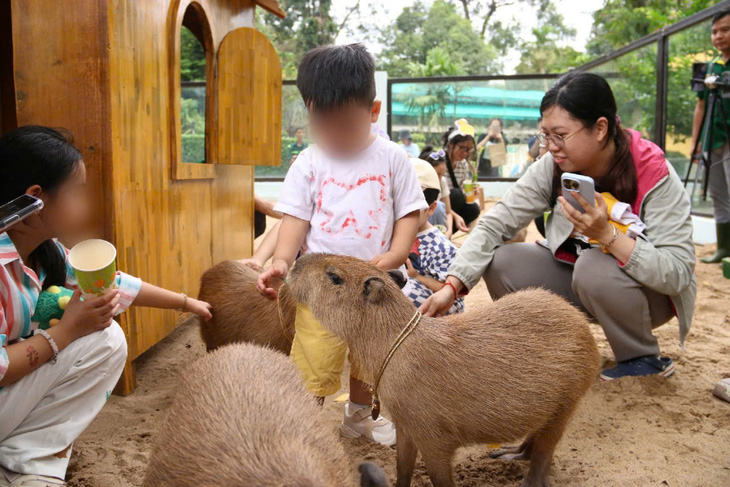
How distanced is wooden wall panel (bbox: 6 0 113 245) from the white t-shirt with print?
3.03 ft

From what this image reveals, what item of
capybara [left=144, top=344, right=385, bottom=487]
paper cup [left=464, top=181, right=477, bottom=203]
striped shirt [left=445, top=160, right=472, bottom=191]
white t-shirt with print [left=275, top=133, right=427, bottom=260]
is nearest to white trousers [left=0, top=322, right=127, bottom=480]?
capybara [left=144, top=344, right=385, bottom=487]

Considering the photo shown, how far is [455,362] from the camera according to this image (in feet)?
6.81

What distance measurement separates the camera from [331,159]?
2805 mm

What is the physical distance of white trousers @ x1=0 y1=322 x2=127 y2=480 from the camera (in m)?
2.01

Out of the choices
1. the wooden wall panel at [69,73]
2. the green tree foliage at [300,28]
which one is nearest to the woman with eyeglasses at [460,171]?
the wooden wall panel at [69,73]

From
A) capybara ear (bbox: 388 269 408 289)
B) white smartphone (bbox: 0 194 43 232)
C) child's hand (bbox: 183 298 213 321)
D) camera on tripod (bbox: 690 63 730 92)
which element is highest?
camera on tripod (bbox: 690 63 730 92)

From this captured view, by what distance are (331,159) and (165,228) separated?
127 centimetres

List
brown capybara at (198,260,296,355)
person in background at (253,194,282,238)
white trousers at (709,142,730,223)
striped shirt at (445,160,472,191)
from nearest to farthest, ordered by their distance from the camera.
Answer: brown capybara at (198,260,296,355), person in background at (253,194,282,238), white trousers at (709,142,730,223), striped shirt at (445,160,472,191)

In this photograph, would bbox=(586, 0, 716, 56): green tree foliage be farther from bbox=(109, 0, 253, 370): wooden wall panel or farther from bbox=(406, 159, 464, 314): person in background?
bbox=(109, 0, 253, 370): wooden wall panel

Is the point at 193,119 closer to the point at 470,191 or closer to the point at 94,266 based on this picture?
the point at 470,191

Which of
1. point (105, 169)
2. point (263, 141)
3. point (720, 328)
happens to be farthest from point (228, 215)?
point (720, 328)

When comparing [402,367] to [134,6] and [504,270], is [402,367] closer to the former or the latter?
[504,270]

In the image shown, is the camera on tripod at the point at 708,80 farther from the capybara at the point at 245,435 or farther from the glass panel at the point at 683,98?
the capybara at the point at 245,435

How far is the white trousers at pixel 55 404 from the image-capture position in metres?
2.01
